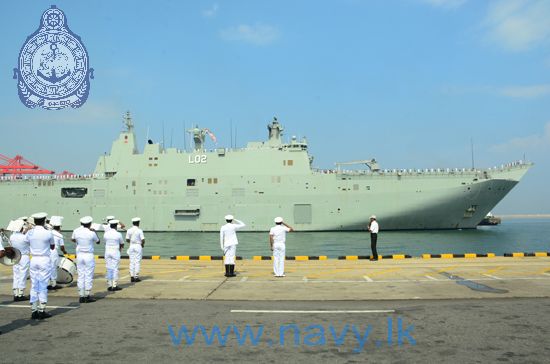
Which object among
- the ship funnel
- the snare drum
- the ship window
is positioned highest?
the ship funnel

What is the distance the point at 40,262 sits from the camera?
23.0 ft

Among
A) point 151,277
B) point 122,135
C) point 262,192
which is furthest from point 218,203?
point 151,277

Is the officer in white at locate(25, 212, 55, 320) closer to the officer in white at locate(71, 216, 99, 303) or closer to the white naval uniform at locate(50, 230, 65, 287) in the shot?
the officer in white at locate(71, 216, 99, 303)

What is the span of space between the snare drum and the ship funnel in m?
36.4

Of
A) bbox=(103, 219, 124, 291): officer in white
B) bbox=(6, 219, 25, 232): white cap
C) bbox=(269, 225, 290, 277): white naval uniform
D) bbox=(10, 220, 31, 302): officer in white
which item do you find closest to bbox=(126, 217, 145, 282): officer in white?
bbox=(103, 219, 124, 291): officer in white

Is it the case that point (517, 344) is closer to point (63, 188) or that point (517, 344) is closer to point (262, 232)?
point (262, 232)

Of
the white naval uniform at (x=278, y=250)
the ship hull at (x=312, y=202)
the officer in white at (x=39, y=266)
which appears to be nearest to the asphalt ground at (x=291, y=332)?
the officer in white at (x=39, y=266)

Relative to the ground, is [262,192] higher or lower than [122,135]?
lower

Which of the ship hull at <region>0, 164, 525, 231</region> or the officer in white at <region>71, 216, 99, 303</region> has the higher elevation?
the ship hull at <region>0, 164, 525, 231</region>

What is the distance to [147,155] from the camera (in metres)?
46.0

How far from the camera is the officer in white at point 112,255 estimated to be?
9.03 m

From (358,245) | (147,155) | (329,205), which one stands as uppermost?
(147,155)

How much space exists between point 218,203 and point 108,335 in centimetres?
3913

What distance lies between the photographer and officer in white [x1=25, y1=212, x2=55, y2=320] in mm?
6534
